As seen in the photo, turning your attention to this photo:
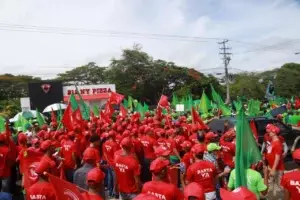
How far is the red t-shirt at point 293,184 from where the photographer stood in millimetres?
4023

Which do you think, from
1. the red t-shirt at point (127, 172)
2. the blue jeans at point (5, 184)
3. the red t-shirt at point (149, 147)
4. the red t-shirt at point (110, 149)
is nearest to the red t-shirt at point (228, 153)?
the red t-shirt at point (127, 172)

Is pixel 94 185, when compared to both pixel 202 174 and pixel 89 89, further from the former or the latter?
pixel 89 89

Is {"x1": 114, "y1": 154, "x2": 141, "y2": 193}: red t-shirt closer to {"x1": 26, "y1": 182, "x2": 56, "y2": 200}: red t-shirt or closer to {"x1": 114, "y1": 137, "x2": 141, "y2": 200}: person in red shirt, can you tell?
{"x1": 114, "y1": 137, "x2": 141, "y2": 200}: person in red shirt

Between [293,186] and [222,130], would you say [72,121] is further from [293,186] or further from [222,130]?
[293,186]

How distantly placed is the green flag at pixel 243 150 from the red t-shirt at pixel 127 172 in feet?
5.65

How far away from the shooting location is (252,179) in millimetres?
4766

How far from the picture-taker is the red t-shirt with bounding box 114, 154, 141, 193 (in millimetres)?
5895

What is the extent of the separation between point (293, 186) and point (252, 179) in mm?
749

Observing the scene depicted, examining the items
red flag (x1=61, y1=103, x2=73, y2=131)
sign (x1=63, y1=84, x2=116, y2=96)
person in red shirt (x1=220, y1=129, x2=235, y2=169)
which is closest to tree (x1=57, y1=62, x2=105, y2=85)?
sign (x1=63, y1=84, x2=116, y2=96)

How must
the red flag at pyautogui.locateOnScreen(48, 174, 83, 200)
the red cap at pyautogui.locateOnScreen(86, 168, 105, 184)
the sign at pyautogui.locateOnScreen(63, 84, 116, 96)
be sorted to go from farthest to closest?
the sign at pyautogui.locateOnScreen(63, 84, 116, 96)
the red cap at pyautogui.locateOnScreen(86, 168, 105, 184)
the red flag at pyautogui.locateOnScreen(48, 174, 83, 200)

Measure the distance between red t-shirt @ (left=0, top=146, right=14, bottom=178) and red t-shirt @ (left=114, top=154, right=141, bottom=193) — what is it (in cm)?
260

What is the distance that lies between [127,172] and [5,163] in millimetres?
2846

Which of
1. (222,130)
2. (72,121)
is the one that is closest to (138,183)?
(72,121)

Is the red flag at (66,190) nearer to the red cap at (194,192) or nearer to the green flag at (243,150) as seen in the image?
the red cap at (194,192)
